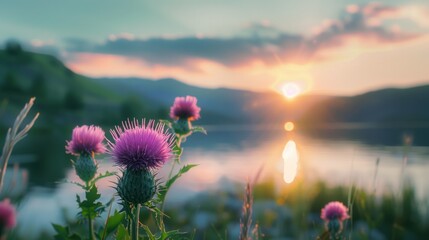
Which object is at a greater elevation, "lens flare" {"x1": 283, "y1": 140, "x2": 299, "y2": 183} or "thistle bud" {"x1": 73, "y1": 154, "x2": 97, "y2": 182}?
"thistle bud" {"x1": 73, "y1": 154, "x2": 97, "y2": 182}

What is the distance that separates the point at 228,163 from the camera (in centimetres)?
4253

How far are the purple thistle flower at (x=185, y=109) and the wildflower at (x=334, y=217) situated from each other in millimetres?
2286

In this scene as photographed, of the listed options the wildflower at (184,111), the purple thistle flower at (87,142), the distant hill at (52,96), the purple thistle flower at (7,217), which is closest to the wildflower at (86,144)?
the purple thistle flower at (87,142)

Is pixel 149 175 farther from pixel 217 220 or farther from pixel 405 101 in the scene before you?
pixel 405 101

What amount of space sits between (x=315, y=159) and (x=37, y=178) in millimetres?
26525

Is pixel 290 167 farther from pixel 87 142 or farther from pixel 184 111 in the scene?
pixel 87 142

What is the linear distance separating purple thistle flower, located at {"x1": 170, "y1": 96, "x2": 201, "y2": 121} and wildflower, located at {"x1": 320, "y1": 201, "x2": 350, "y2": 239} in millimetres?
2286

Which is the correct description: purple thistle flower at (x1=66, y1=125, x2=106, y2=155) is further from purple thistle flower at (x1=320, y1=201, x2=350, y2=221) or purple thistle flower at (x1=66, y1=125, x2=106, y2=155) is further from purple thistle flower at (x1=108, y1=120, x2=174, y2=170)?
purple thistle flower at (x1=320, y1=201, x2=350, y2=221)

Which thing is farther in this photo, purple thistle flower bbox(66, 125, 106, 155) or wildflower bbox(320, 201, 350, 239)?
purple thistle flower bbox(66, 125, 106, 155)

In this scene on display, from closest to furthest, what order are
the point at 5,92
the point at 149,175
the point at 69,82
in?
the point at 149,175 < the point at 5,92 < the point at 69,82

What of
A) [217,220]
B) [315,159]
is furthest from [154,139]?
[315,159]

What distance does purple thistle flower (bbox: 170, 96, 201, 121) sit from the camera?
254 inches

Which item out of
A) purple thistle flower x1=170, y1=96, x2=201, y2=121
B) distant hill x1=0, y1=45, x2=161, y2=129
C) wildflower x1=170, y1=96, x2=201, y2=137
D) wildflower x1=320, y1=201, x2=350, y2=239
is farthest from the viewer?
distant hill x1=0, y1=45, x2=161, y2=129

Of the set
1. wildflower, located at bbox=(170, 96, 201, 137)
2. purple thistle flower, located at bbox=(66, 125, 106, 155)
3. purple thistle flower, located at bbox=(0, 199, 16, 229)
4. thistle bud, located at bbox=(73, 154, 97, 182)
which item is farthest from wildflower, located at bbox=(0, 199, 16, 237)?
wildflower, located at bbox=(170, 96, 201, 137)
